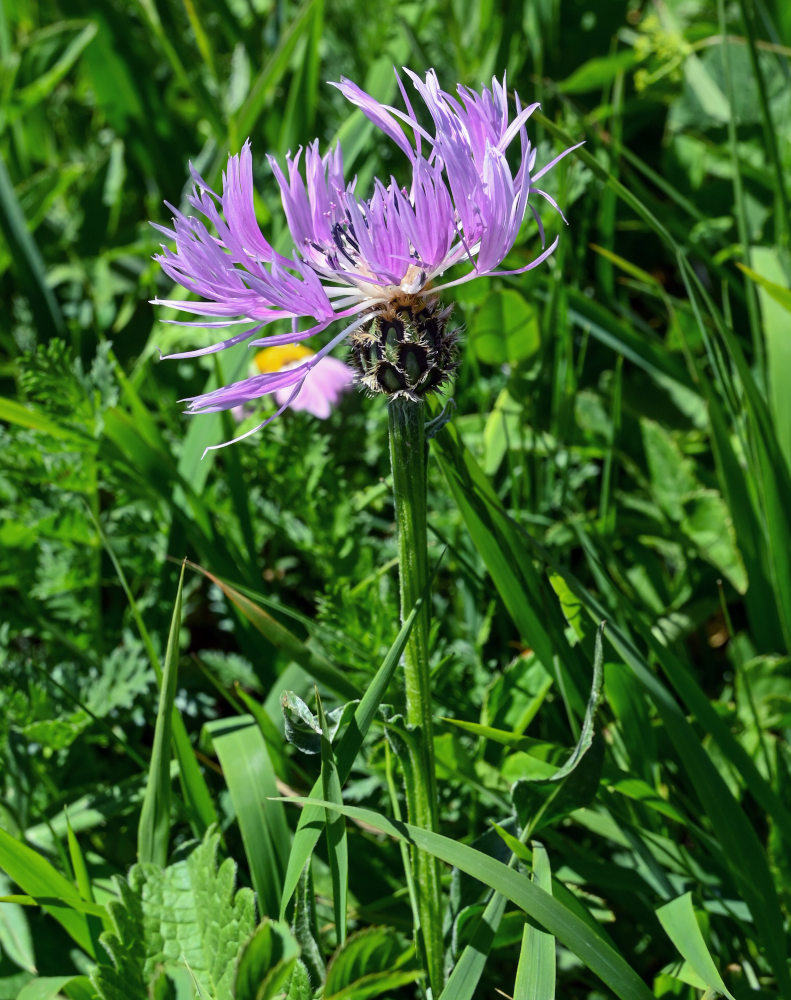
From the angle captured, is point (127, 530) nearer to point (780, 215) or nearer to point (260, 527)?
point (260, 527)

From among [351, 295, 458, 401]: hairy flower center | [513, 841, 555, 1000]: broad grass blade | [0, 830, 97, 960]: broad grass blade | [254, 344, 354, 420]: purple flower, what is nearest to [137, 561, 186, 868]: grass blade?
[0, 830, 97, 960]: broad grass blade

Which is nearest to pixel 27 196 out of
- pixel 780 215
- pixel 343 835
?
pixel 780 215

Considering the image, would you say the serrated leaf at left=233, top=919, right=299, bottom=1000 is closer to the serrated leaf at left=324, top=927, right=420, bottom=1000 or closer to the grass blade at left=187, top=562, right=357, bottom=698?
the serrated leaf at left=324, top=927, right=420, bottom=1000

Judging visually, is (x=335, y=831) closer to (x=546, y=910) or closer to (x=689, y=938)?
(x=546, y=910)

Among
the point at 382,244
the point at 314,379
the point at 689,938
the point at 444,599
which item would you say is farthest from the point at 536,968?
the point at 314,379

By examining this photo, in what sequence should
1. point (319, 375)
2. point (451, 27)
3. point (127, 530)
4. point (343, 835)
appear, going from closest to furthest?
point (343, 835) → point (127, 530) → point (319, 375) → point (451, 27)

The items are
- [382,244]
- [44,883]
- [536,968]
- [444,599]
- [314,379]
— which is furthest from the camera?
[314,379]
